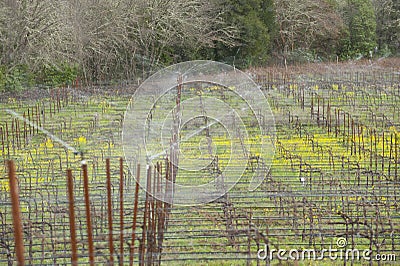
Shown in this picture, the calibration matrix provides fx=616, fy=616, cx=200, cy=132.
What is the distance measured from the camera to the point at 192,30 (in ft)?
71.2

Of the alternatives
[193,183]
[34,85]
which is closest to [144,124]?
[193,183]

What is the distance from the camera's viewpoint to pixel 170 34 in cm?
2127

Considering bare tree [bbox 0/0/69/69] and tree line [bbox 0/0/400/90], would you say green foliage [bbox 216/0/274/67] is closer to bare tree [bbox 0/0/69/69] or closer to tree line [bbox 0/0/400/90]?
tree line [bbox 0/0/400/90]

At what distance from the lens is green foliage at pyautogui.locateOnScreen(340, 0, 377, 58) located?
2692 cm

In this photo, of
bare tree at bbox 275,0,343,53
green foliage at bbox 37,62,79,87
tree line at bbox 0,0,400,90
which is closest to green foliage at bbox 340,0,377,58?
tree line at bbox 0,0,400,90

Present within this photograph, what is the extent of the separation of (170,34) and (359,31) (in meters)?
9.80

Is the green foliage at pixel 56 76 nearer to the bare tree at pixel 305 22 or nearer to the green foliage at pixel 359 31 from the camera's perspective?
the bare tree at pixel 305 22

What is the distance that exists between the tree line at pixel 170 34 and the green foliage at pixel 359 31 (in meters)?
0.04

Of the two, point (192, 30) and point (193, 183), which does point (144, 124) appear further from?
point (192, 30)

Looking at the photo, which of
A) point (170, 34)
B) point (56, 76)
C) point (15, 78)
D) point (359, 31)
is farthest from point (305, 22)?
point (15, 78)

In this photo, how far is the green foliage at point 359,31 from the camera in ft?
88.3

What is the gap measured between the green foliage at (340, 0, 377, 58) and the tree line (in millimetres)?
43

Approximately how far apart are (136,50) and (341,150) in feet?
40.8

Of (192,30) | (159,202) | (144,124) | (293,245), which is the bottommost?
(293,245)
